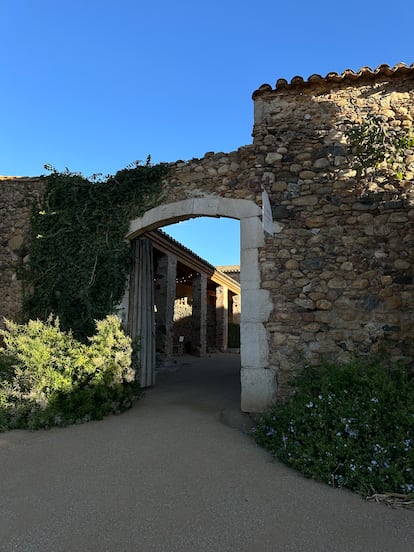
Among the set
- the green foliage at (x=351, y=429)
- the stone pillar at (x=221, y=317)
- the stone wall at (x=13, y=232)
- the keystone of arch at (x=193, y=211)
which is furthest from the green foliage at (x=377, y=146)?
the stone pillar at (x=221, y=317)

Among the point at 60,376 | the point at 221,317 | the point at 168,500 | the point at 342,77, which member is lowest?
the point at 168,500

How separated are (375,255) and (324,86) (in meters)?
2.21

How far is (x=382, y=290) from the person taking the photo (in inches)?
158

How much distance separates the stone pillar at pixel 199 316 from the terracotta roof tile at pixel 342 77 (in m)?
8.32

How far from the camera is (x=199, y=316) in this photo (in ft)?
40.8

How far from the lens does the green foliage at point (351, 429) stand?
263cm

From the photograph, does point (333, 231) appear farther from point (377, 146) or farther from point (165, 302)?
point (165, 302)

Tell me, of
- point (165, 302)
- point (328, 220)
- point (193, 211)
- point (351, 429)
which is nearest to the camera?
point (351, 429)

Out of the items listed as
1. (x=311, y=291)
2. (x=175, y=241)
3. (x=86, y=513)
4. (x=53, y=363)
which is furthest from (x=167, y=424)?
(x=175, y=241)

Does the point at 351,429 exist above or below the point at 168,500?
above

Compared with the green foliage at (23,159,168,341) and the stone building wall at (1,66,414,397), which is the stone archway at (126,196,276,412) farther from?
the green foliage at (23,159,168,341)

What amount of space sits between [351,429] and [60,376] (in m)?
3.08

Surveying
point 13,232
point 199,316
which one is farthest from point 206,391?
point 199,316

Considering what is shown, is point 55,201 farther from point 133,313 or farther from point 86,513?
point 86,513
